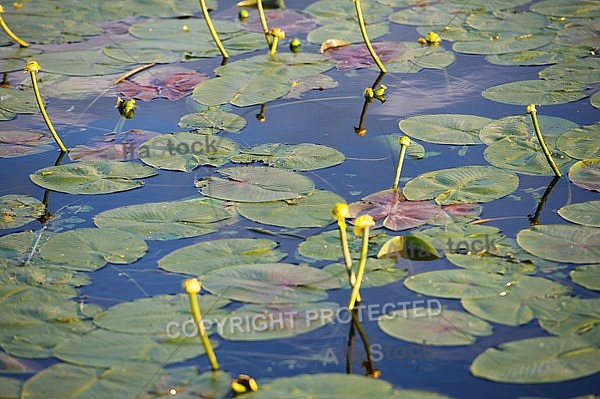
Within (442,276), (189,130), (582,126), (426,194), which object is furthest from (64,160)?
(582,126)

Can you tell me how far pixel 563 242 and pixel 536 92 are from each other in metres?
1.11

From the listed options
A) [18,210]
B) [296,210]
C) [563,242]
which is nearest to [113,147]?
[18,210]

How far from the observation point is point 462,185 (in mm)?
2639

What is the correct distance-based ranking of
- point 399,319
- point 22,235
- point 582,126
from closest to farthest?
point 399,319
point 22,235
point 582,126

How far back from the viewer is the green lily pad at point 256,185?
2621mm

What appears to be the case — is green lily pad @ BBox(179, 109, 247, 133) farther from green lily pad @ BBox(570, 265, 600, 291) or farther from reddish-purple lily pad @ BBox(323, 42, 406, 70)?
green lily pad @ BBox(570, 265, 600, 291)

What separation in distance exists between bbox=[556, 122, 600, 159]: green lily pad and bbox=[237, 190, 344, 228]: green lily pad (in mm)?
820

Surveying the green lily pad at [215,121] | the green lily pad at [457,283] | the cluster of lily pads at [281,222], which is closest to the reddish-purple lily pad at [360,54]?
the cluster of lily pads at [281,222]

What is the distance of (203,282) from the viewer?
2.21 metres

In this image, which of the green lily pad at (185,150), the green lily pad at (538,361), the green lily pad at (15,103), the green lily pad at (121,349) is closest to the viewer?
the green lily pad at (538,361)

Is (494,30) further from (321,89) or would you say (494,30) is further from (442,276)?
(442,276)

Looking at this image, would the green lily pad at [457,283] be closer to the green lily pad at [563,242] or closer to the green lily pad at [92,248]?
the green lily pad at [563,242]

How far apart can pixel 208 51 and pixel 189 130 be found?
0.83m

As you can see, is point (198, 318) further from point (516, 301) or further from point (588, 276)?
point (588, 276)
